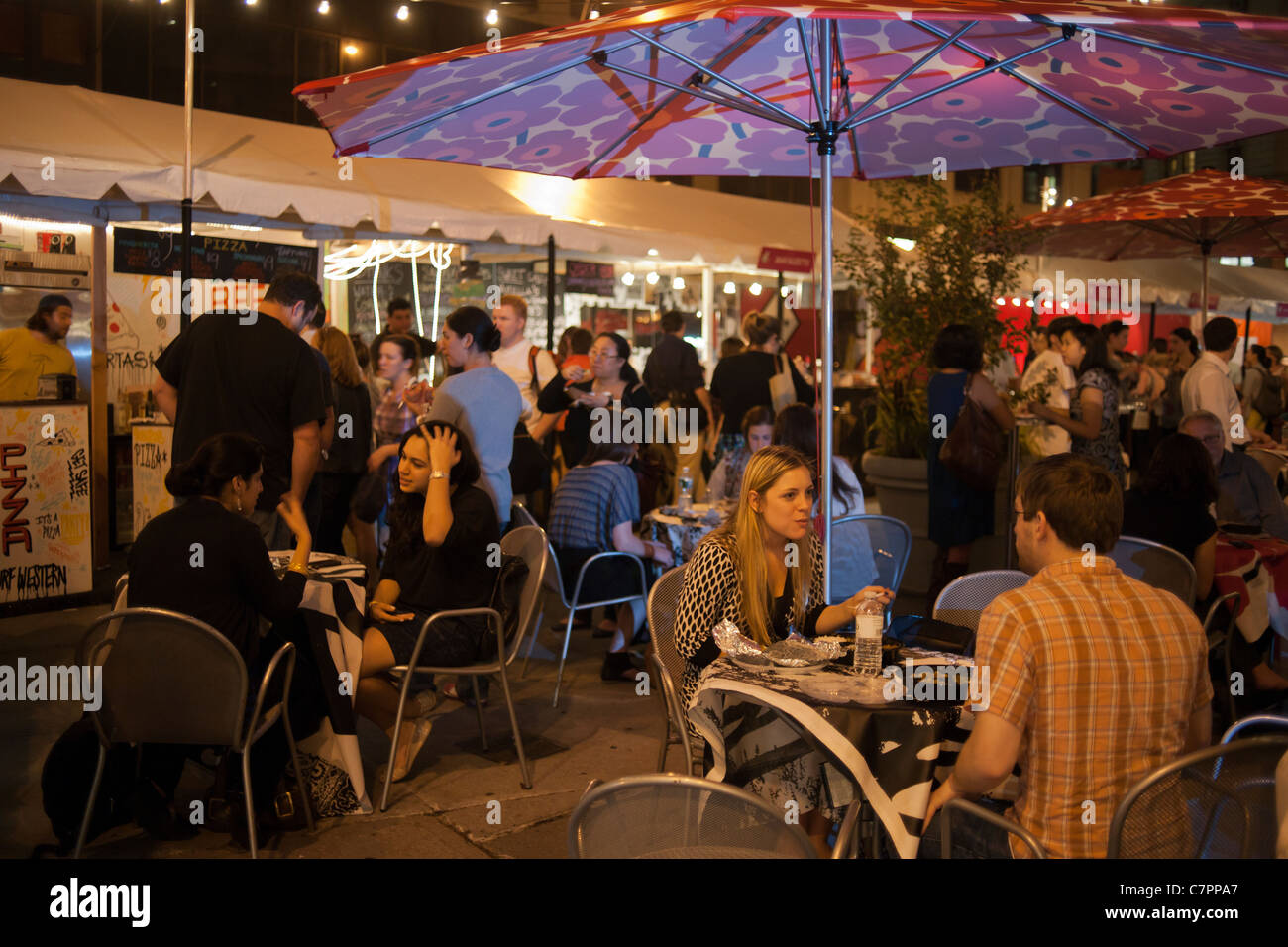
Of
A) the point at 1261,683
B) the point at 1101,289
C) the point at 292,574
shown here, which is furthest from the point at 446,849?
the point at 1101,289

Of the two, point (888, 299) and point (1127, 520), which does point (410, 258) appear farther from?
point (1127, 520)

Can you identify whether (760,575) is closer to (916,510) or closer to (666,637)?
(666,637)

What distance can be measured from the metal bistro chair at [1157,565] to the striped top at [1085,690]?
226cm

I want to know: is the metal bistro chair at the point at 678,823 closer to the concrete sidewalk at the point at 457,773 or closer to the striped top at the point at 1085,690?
the striped top at the point at 1085,690

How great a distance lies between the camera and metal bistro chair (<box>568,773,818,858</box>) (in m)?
1.85

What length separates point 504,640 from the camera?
4.71m

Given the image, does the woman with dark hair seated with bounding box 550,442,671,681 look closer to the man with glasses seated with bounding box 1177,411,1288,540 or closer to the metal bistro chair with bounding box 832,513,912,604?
the metal bistro chair with bounding box 832,513,912,604

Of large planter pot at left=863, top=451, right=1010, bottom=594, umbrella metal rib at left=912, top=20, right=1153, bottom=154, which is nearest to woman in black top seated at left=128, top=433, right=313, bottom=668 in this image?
umbrella metal rib at left=912, top=20, right=1153, bottom=154

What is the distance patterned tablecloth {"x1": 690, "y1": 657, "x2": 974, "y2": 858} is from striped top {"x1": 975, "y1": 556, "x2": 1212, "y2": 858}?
1.08ft

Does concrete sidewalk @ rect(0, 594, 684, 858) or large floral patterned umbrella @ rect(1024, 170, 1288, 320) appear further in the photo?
large floral patterned umbrella @ rect(1024, 170, 1288, 320)

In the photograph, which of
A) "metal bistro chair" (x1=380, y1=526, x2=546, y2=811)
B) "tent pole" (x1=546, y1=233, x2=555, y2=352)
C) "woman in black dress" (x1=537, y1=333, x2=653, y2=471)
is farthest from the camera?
"tent pole" (x1=546, y1=233, x2=555, y2=352)

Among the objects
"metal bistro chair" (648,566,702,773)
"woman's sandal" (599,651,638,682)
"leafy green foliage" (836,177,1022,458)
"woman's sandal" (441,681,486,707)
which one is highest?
"leafy green foliage" (836,177,1022,458)

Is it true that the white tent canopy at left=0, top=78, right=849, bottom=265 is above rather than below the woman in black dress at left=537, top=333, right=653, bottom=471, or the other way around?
above
